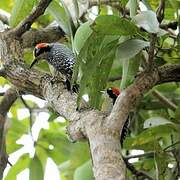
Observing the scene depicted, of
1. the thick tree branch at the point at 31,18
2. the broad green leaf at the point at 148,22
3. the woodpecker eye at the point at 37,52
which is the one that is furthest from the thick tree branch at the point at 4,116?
the broad green leaf at the point at 148,22

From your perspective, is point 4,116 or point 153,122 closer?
point 153,122

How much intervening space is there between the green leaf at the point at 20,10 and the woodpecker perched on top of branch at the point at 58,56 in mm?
128

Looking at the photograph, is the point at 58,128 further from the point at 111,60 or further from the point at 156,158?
the point at 111,60

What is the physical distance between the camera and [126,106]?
3.18 feet

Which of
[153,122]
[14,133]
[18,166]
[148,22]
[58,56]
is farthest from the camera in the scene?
[14,133]

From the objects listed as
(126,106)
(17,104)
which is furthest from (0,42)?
(17,104)

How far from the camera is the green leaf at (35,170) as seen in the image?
1552 millimetres

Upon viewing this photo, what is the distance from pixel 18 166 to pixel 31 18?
0.65 m

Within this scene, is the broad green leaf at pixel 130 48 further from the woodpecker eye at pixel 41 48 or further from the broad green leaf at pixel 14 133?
the broad green leaf at pixel 14 133

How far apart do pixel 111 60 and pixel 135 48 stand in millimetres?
77

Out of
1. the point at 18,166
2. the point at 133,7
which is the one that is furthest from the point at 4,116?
the point at 133,7

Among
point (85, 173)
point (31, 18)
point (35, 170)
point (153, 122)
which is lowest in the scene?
point (35, 170)

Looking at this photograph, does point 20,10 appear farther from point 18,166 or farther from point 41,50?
point 18,166

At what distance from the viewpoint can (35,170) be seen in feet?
5.20
